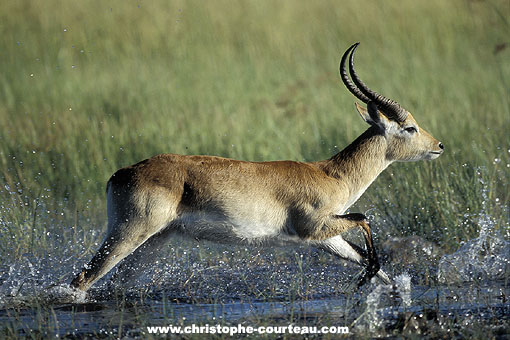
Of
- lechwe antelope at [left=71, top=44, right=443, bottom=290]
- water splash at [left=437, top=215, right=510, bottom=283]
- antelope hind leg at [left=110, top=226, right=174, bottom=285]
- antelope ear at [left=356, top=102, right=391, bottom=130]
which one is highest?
antelope ear at [left=356, top=102, right=391, bottom=130]

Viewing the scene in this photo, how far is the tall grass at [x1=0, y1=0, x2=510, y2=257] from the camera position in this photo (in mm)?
7539

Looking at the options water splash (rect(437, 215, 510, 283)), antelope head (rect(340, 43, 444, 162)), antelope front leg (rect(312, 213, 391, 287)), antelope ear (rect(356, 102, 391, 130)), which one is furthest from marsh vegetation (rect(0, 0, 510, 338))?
antelope ear (rect(356, 102, 391, 130))

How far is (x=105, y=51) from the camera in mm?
11891

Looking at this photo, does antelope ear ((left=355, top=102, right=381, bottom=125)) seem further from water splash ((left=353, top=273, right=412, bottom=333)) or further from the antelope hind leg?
the antelope hind leg

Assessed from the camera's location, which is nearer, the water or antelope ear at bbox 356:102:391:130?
the water

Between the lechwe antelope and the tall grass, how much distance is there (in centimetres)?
106

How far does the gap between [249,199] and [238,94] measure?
513cm

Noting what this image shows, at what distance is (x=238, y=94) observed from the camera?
10.7 m

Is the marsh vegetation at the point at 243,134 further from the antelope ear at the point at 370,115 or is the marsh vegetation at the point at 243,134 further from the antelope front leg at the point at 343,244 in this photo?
the antelope ear at the point at 370,115

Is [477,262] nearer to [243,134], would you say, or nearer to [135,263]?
[135,263]

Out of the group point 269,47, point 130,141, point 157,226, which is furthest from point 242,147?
point 157,226

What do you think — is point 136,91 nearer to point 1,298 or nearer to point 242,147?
point 242,147

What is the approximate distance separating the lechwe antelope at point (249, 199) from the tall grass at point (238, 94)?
1059 mm

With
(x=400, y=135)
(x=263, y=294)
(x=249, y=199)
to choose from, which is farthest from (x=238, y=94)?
(x=263, y=294)
